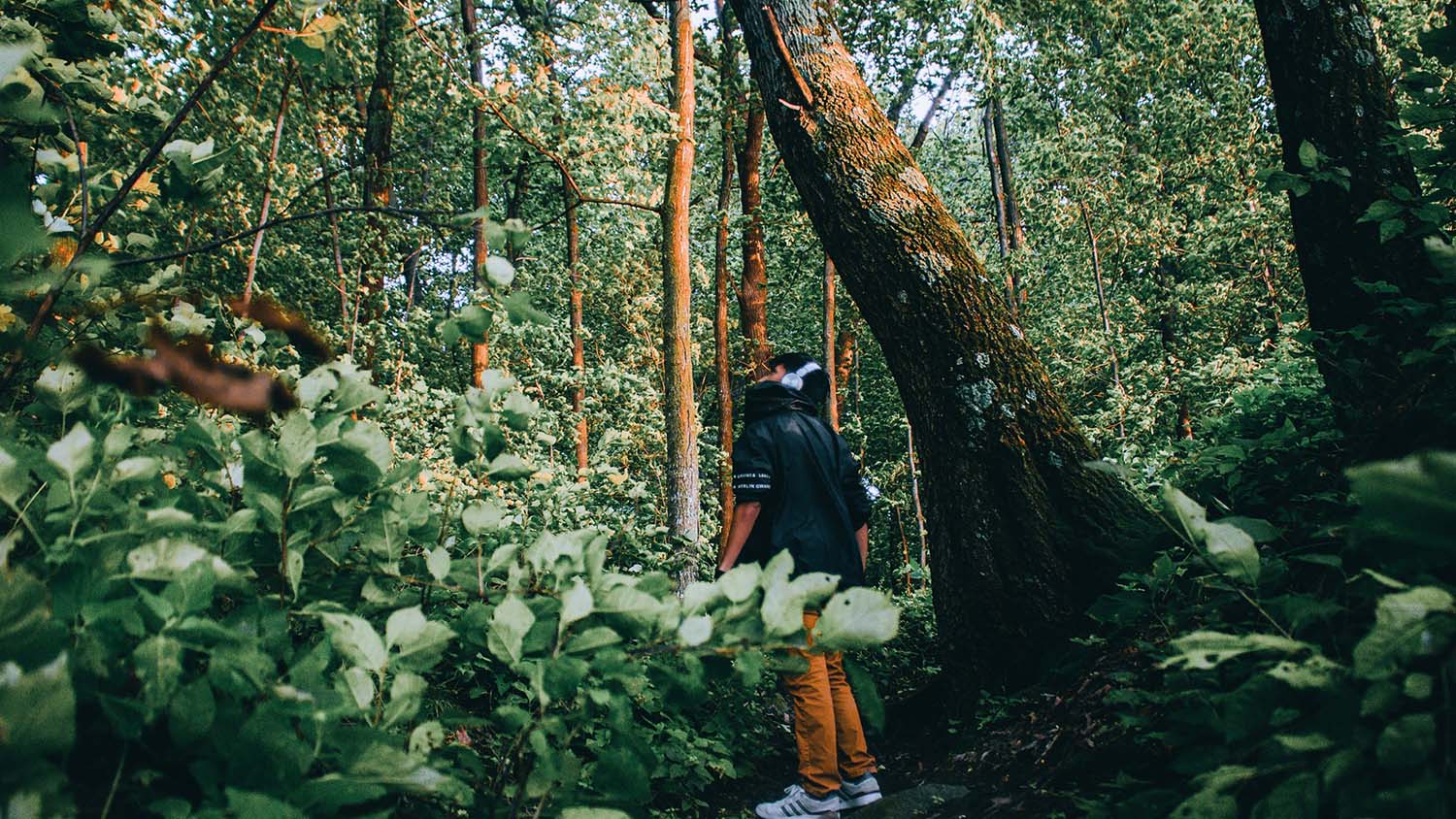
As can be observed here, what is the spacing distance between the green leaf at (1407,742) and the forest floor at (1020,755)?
5.53ft

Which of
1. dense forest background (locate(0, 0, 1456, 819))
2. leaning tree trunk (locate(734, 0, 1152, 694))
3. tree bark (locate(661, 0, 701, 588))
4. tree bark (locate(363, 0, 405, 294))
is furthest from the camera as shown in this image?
tree bark (locate(363, 0, 405, 294))

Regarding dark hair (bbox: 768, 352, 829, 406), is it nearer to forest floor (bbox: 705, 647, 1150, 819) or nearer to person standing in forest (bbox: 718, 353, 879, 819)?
person standing in forest (bbox: 718, 353, 879, 819)

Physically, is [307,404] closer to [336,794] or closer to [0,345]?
[0,345]

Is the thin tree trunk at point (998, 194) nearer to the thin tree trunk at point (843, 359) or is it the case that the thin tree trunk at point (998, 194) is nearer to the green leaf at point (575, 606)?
the thin tree trunk at point (843, 359)

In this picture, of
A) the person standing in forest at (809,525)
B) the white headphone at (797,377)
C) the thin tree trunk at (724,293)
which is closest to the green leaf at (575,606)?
the person standing in forest at (809,525)

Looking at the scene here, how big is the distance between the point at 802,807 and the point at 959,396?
2.25 meters

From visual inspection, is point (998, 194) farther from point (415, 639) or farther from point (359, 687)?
point (359, 687)

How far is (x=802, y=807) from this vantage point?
379cm

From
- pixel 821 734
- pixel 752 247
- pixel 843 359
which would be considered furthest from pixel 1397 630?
pixel 843 359

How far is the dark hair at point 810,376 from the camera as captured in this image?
4.59m

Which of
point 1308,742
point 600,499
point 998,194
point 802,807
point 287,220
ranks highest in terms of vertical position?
point 998,194

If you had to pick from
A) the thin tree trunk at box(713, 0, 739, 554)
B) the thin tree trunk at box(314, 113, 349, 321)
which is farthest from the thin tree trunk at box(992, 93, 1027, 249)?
the thin tree trunk at box(314, 113, 349, 321)

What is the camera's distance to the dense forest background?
2.99 ft

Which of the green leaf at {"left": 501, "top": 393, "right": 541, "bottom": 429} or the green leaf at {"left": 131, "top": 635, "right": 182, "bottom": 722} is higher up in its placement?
the green leaf at {"left": 501, "top": 393, "right": 541, "bottom": 429}
